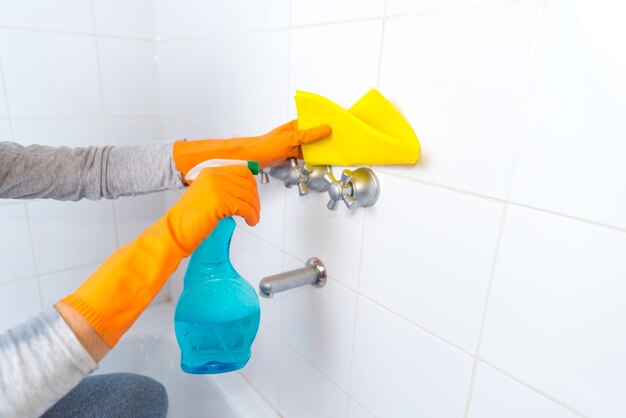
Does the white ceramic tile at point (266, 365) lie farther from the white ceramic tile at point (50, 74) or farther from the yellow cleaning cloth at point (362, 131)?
the white ceramic tile at point (50, 74)

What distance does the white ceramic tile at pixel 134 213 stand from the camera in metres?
1.22

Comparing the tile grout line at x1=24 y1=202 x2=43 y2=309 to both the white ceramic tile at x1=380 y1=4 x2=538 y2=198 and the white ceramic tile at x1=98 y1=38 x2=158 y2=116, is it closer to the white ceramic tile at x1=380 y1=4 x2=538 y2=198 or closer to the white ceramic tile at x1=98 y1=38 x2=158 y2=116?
the white ceramic tile at x1=98 y1=38 x2=158 y2=116

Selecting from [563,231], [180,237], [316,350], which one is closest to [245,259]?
[316,350]

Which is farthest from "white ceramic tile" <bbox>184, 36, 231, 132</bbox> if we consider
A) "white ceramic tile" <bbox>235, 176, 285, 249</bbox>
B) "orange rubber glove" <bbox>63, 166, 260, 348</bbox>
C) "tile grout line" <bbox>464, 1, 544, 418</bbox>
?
"tile grout line" <bbox>464, 1, 544, 418</bbox>

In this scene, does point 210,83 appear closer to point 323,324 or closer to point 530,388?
point 323,324

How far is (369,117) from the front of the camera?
1.81ft

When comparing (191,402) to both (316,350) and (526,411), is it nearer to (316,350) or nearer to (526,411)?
(316,350)

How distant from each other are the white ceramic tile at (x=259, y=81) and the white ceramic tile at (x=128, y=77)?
444 millimetres

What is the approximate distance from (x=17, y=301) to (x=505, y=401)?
1188mm

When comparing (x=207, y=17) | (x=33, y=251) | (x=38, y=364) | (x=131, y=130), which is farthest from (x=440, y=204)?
(x=33, y=251)

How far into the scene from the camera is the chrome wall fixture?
57 centimetres

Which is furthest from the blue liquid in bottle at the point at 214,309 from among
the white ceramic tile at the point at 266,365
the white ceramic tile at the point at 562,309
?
the white ceramic tile at the point at 562,309

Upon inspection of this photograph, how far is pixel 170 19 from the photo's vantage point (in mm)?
1065

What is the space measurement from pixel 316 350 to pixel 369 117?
0.45 meters
